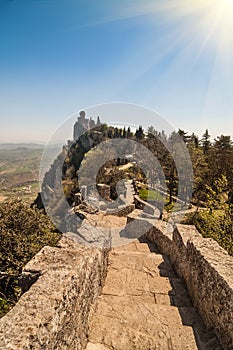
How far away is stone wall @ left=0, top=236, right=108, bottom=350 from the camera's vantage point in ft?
6.38

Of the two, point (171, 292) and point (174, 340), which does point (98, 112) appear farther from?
point (174, 340)

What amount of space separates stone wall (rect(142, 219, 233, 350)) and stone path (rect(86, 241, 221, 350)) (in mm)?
227

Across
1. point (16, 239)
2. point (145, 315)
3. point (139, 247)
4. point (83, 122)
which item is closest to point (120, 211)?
point (139, 247)

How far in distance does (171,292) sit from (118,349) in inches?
96.0

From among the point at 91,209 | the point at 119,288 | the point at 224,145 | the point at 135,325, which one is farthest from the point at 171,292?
the point at 224,145

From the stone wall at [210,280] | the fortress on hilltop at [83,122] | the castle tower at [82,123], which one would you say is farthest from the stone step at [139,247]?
the castle tower at [82,123]

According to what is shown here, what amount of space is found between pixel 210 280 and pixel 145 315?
1.32 m

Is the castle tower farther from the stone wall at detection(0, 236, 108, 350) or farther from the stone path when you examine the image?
the stone wall at detection(0, 236, 108, 350)

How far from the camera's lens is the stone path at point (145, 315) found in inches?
133

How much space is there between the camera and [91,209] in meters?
15.9

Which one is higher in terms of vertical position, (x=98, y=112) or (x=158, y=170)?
(x=98, y=112)

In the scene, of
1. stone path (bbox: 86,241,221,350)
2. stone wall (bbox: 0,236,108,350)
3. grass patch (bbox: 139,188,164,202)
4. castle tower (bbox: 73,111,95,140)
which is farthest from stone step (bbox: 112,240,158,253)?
grass patch (bbox: 139,188,164,202)

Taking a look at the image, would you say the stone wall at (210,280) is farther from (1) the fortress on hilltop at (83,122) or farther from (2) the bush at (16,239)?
(1) the fortress on hilltop at (83,122)

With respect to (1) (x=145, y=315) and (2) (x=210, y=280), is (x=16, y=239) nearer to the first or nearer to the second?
(1) (x=145, y=315)
